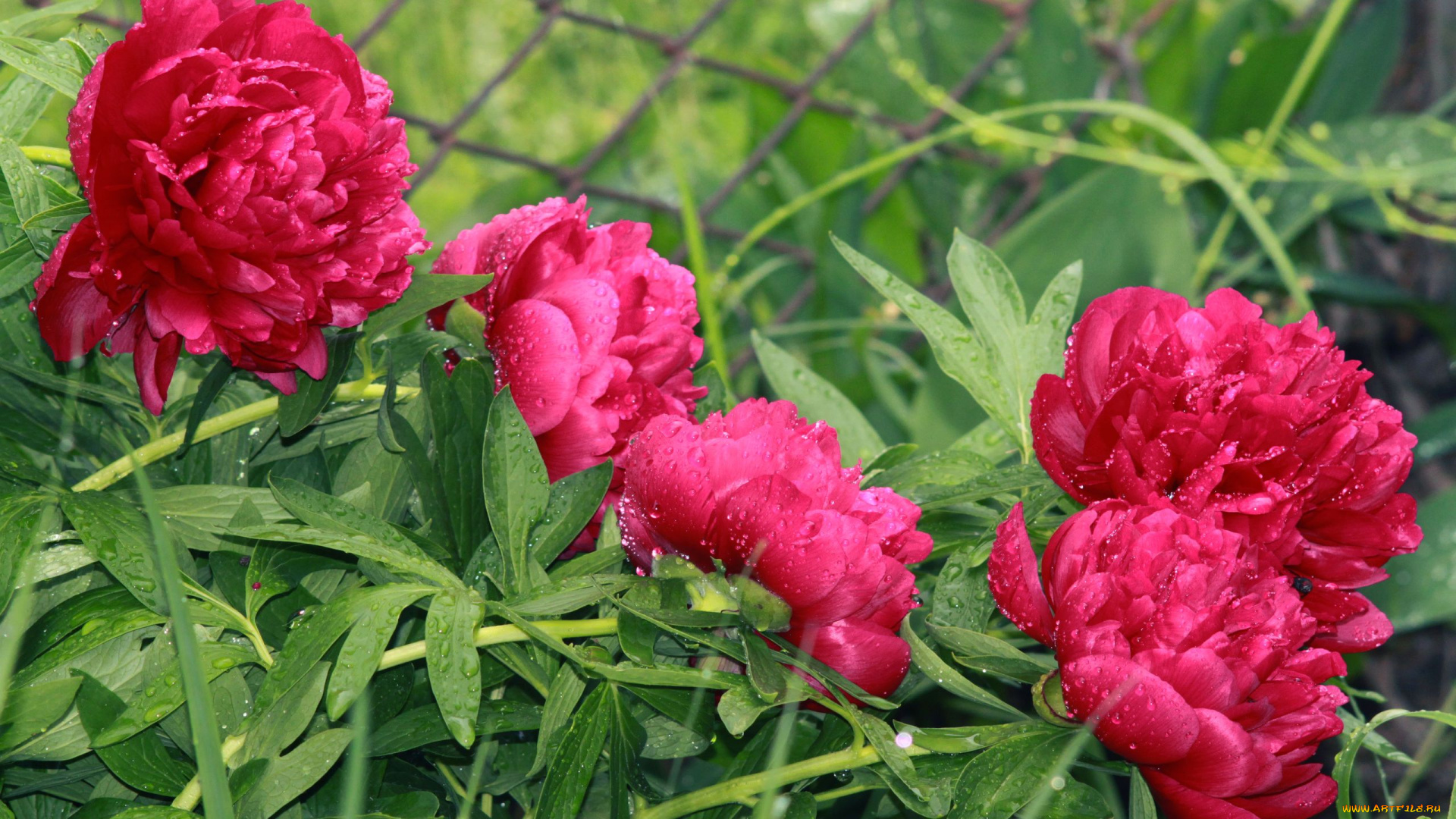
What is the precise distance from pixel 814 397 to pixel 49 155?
34cm

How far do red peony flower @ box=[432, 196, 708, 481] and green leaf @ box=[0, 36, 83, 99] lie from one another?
0.14m

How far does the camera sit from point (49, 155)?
396mm

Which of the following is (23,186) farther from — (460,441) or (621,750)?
(621,750)

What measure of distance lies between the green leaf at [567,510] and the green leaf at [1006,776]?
149mm

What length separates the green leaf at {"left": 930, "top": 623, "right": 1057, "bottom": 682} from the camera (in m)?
0.38

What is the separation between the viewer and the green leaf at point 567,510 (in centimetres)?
39

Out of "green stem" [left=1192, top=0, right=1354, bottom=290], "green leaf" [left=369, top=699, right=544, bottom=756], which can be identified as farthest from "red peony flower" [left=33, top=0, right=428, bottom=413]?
"green stem" [left=1192, top=0, right=1354, bottom=290]

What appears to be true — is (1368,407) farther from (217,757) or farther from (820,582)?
(217,757)

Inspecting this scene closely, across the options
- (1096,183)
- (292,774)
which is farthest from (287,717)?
(1096,183)

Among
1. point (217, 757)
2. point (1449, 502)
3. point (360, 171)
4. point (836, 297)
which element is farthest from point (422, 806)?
point (1449, 502)

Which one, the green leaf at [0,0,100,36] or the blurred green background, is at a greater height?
the green leaf at [0,0,100,36]

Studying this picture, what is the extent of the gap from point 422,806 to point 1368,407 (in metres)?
0.34

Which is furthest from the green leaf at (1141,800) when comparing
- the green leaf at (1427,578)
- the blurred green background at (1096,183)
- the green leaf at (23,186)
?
the green leaf at (1427,578)

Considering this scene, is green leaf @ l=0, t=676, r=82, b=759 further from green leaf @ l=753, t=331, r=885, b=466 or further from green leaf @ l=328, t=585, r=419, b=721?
green leaf @ l=753, t=331, r=885, b=466
